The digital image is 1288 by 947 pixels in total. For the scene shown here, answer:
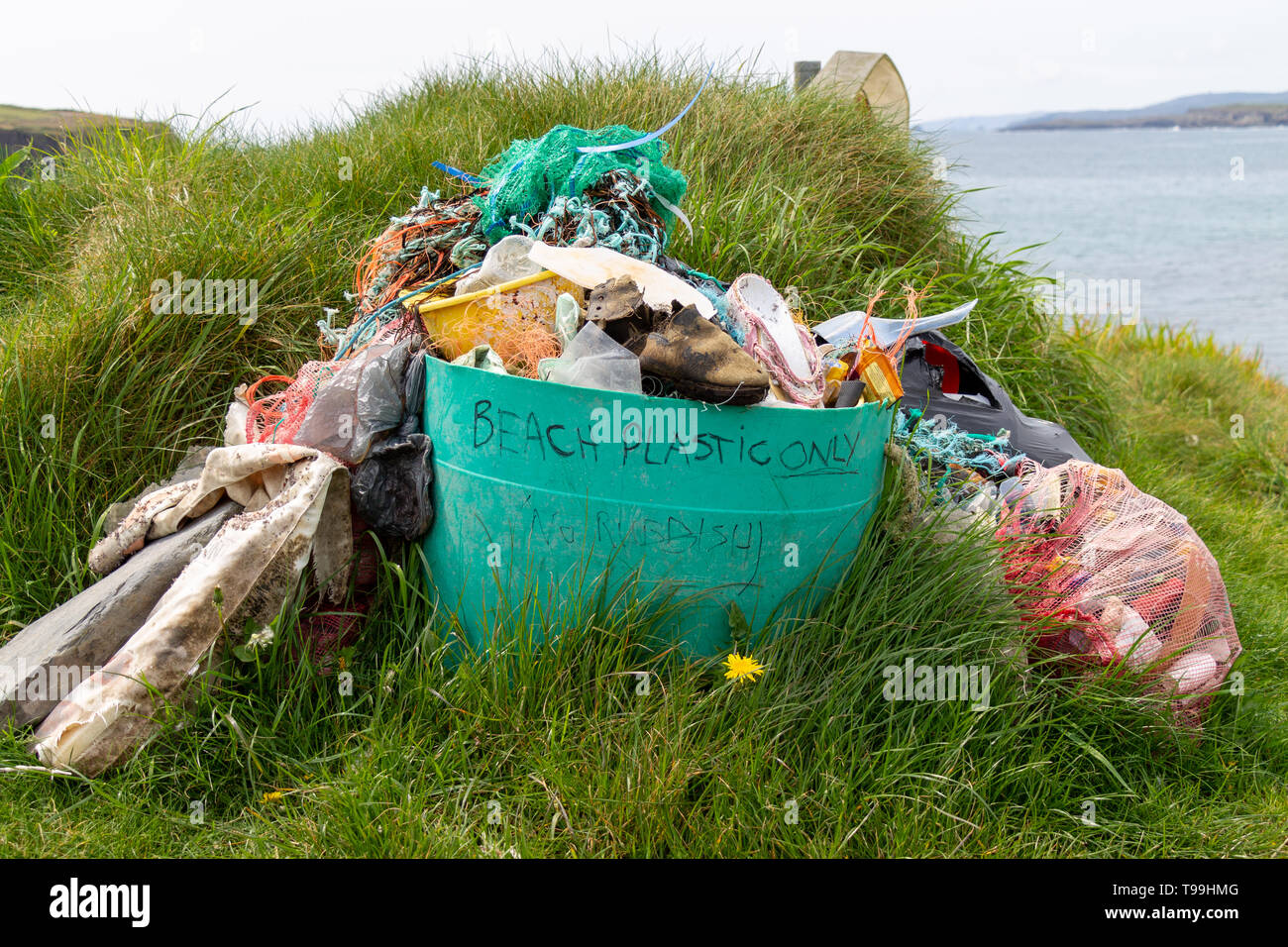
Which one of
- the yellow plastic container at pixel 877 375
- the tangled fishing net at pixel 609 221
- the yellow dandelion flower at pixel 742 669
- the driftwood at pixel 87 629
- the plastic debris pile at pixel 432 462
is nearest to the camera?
the yellow dandelion flower at pixel 742 669

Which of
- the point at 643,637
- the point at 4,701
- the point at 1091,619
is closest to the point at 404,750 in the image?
the point at 643,637

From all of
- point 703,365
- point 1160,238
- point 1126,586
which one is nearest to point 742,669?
point 703,365

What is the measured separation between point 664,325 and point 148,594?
173cm

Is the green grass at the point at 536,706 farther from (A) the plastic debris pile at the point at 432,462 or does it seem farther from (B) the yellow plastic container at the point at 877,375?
(B) the yellow plastic container at the point at 877,375

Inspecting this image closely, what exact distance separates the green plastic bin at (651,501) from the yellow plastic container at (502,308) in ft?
0.81

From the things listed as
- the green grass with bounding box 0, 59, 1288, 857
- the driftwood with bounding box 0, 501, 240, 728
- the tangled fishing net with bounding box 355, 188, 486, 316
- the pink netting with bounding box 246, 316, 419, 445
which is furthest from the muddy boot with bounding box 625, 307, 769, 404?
the driftwood with bounding box 0, 501, 240, 728

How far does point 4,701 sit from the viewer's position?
280cm

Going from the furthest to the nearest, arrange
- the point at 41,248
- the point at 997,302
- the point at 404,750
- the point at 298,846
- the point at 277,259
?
the point at 997,302, the point at 41,248, the point at 277,259, the point at 404,750, the point at 298,846

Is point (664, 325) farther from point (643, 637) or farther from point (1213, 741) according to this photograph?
point (1213, 741)

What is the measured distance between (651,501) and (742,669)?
0.50 meters

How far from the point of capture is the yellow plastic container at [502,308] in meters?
2.96

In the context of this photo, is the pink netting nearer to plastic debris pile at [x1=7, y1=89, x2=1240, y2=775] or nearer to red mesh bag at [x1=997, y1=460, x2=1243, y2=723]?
plastic debris pile at [x1=7, y1=89, x2=1240, y2=775]

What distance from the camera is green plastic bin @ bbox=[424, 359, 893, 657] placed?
103 inches

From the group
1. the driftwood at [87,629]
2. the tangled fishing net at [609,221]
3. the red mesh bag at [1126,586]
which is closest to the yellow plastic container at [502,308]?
the tangled fishing net at [609,221]
